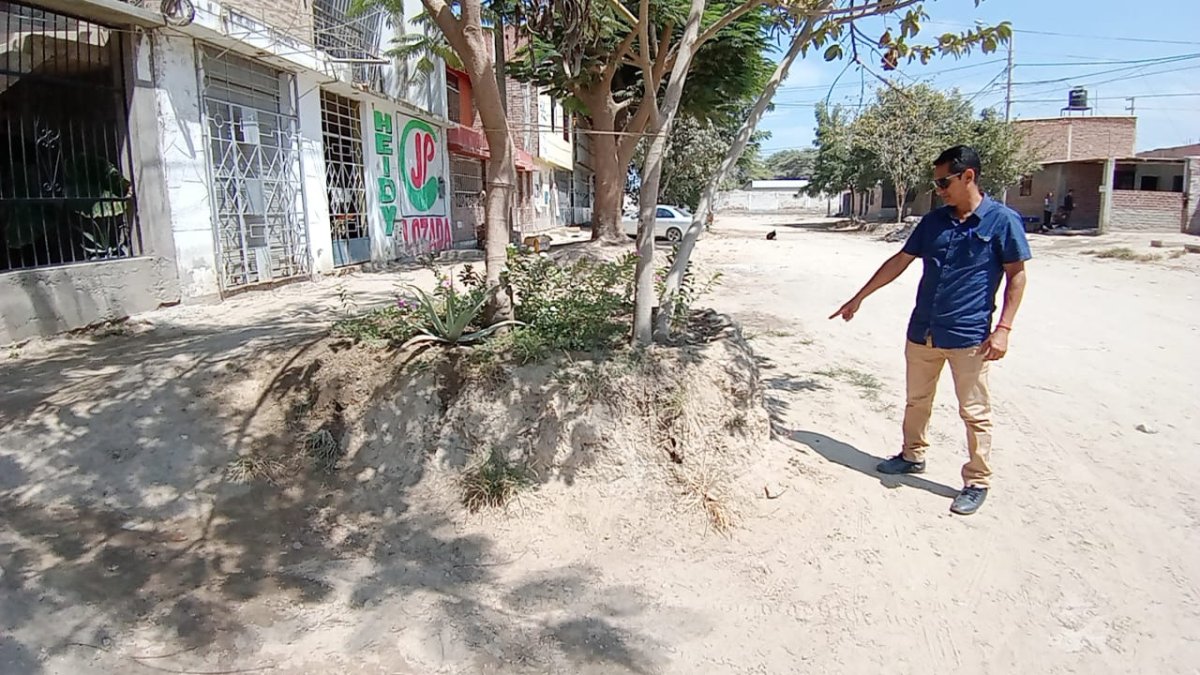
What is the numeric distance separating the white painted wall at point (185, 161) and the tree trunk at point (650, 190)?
679 centimetres

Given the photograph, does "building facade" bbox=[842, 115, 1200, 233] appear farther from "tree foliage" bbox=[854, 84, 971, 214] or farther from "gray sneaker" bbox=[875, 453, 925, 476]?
"gray sneaker" bbox=[875, 453, 925, 476]

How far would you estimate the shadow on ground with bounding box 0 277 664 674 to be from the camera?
2.95m

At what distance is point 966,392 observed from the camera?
12.8 ft

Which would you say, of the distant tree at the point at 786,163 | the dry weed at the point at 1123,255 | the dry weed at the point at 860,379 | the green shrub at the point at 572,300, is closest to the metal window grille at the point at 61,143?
the green shrub at the point at 572,300

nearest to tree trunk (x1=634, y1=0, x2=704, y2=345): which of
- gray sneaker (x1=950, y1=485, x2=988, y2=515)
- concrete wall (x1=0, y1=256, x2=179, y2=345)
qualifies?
gray sneaker (x1=950, y1=485, x2=988, y2=515)

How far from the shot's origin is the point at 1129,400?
18.6ft

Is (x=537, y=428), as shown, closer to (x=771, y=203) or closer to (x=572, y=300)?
(x=572, y=300)

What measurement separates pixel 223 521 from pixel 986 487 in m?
3.99

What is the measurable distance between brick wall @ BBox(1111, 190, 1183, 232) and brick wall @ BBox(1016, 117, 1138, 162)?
706cm

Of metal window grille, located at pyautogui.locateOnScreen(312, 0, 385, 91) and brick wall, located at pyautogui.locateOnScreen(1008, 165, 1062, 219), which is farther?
brick wall, located at pyautogui.locateOnScreen(1008, 165, 1062, 219)

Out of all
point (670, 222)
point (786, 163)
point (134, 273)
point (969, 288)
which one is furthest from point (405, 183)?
point (786, 163)

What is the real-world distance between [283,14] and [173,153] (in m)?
3.60

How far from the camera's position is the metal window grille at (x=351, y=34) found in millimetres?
12773

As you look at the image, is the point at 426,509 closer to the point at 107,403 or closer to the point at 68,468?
the point at 68,468
